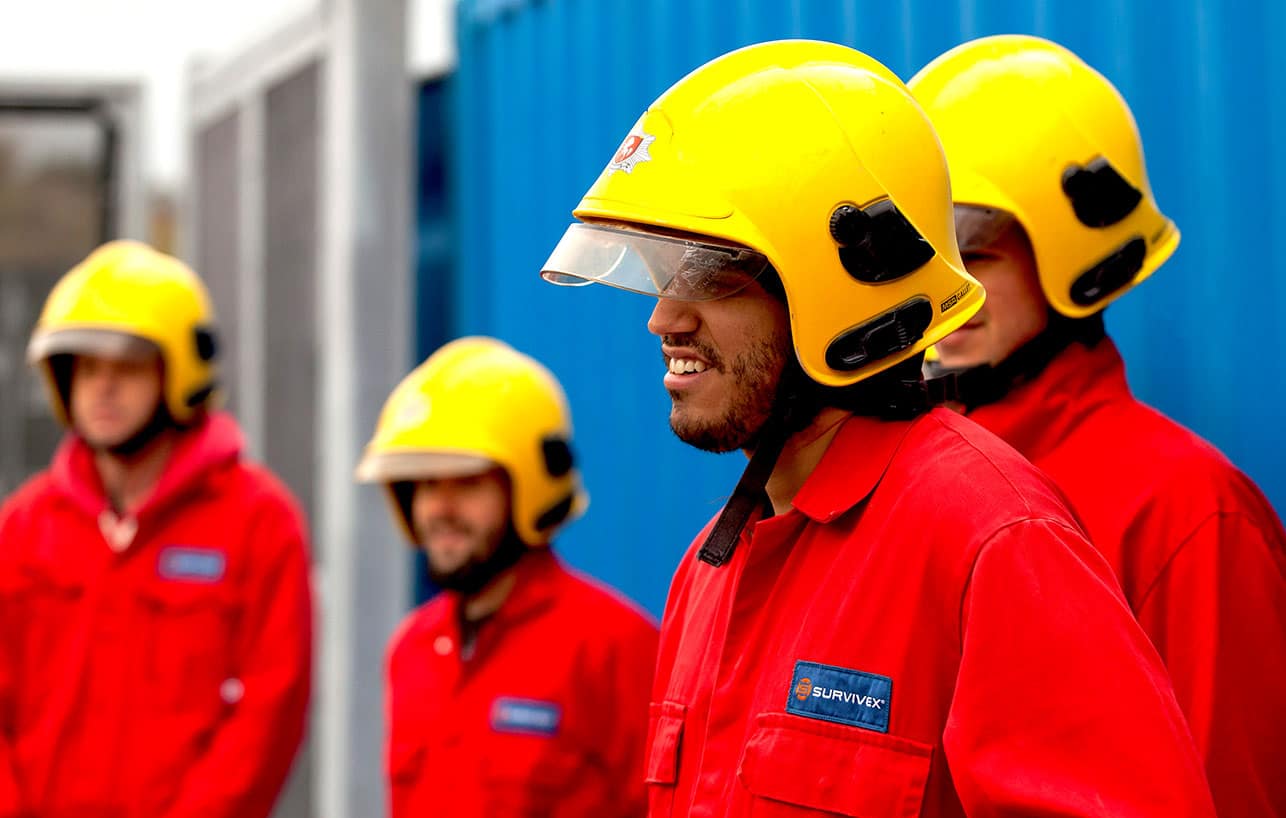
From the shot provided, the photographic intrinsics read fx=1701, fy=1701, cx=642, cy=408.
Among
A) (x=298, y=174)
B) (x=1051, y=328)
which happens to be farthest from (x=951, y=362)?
(x=298, y=174)

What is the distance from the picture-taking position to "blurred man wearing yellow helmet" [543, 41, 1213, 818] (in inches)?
71.9

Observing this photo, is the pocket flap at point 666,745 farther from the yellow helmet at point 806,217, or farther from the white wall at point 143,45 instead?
the white wall at point 143,45

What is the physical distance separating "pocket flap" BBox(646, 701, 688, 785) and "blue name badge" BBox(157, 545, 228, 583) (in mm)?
2833

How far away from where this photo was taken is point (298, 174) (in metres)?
6.93

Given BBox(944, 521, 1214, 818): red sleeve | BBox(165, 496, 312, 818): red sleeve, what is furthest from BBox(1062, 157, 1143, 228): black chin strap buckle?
BBox(165, 496, 312, 818): red sleeve

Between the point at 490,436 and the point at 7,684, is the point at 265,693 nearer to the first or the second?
the point at 7,684

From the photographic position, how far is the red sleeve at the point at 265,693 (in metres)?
4.70

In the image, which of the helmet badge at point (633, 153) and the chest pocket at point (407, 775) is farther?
the chest pocket at point (407, 775)

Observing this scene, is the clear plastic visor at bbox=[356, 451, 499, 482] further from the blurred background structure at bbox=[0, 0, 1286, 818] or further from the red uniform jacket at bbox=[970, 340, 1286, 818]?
the red uniform jacket at bbox=[970, 340, 1286, 818]

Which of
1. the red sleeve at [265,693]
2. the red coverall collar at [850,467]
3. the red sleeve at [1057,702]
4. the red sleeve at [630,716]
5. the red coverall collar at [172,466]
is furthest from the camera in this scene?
the red coverall collar at [172,466]

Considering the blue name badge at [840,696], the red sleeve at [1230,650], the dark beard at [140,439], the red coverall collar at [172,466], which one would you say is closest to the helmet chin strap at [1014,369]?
the red sleeve at [1230,650]

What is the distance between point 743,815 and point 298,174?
5315mm

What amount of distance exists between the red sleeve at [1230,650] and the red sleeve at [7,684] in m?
3.39

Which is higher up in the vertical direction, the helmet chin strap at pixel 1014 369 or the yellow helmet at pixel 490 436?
the helmet chin strap at pixel 1014 369
